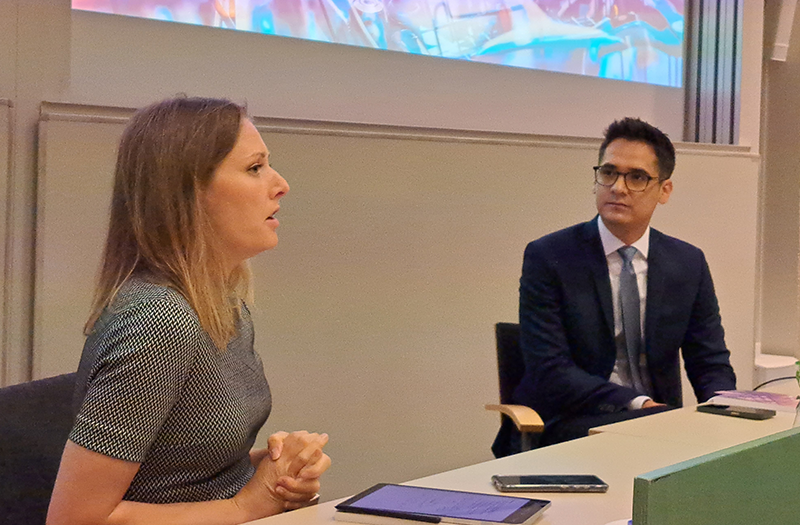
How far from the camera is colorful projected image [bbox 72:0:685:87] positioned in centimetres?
358

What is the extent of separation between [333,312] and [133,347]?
7.78 feet

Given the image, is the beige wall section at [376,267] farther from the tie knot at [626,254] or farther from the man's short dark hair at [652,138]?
the tie knot at [626,254]

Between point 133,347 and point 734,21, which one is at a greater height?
point 734,21

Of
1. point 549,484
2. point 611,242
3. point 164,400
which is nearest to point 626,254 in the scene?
point 611,242

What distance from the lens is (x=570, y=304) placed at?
9.28 ft

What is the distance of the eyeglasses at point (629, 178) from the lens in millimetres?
2945

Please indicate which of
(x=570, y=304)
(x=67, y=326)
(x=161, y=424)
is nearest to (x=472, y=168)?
(x=570, y=304)

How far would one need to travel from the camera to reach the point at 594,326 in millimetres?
2811

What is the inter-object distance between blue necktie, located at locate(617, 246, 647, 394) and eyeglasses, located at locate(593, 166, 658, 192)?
297 millimetres

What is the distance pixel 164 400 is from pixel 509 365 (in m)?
1.67

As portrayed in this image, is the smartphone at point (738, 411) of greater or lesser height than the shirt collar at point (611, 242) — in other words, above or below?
below

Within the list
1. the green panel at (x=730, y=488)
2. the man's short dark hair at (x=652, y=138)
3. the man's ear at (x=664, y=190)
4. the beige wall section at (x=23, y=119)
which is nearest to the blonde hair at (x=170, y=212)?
the green panel at (x=730, y=488)

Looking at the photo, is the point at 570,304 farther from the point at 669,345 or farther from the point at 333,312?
the point at 333,312

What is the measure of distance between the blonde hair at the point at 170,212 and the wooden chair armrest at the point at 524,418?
119cm
